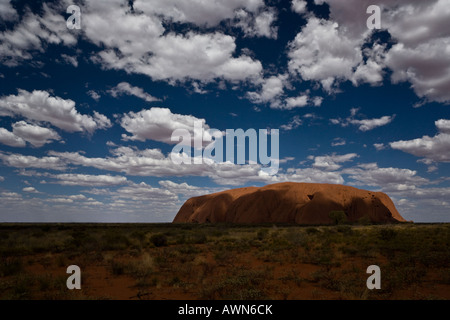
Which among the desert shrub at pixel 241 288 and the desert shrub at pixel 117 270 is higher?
the desert shrub at pixel 241 288

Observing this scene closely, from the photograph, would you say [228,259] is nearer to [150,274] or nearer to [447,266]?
[150,274]

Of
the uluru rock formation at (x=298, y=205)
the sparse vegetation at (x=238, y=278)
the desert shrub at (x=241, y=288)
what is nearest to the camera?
the desert shrub at (x=241, y=288)

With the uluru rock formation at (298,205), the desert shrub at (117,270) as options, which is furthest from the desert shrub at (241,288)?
the uluru rock formation at (298,205)

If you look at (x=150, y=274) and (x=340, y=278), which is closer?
(x=340, y=278)

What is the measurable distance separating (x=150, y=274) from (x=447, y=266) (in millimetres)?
11593

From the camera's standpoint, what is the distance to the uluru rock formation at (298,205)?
75.2 meters

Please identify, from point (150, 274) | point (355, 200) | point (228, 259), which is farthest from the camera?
point (355, 200)

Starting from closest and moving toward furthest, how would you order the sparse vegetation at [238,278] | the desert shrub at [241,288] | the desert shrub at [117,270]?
the desert shrub at [241,288] → the sparse vegetation at [238,278] → the desert shrub at [117,270]

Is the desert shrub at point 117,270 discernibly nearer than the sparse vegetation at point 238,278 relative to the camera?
No

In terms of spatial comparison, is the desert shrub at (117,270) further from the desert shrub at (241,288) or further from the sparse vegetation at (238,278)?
the desert shrub at (241,288)

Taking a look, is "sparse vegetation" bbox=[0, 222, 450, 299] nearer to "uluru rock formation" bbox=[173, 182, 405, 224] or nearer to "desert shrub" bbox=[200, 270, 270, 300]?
"desert shrub" bbox=[200, 270, 270, 300]
